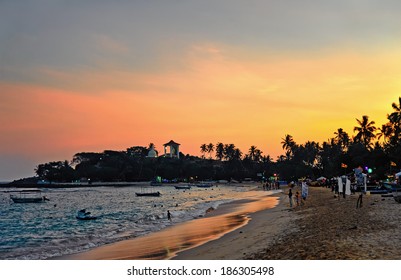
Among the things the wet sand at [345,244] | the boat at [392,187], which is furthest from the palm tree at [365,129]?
the wet sand at [345,244]

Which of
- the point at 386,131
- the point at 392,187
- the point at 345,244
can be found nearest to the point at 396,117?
the point at 386,131

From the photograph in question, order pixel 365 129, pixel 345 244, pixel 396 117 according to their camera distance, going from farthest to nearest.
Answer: pixel 365 129 < pixel 396 117 < pixel 345 244

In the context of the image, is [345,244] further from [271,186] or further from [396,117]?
[271,186]

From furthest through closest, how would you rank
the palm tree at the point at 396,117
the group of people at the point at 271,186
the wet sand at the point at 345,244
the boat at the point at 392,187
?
1. the group of people at the point at 271,186
2. the palm tree at the point at 396,117
3. the boat at the point at 392,187
4. the wet sand at the point at 345,244

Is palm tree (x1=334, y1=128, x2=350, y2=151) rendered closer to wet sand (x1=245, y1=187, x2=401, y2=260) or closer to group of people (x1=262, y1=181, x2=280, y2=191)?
group of people (x1=262, y1=181, x2=280, y2=191)

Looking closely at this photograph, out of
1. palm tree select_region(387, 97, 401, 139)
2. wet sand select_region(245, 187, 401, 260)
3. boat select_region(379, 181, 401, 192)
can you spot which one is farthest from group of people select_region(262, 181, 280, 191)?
wet sand select_region(245, 187, 401, 260)

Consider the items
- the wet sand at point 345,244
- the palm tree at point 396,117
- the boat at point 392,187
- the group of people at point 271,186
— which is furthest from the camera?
the group of people at point 271,186

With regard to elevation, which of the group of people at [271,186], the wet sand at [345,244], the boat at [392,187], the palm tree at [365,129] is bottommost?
the group of people at [271,186]

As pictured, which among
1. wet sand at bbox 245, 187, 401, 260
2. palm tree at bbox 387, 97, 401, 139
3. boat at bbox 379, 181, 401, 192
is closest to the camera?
wet sand at bbox 245, 187, 401, 260

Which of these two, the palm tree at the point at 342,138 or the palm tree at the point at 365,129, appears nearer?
the palm tree at the point at 365,129

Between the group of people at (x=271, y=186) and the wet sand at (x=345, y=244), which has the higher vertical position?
the wet sand at (x=345, y=244)

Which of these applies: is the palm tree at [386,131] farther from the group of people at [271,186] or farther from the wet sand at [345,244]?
the wet sand at [345,244]
